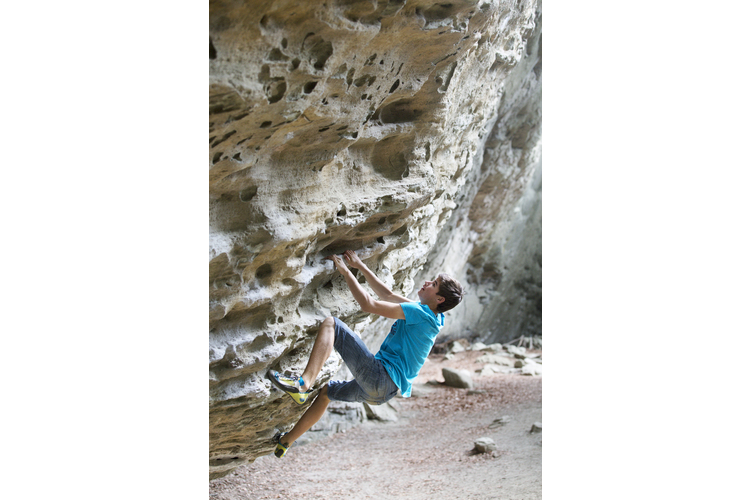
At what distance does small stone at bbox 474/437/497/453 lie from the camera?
22.6 feet

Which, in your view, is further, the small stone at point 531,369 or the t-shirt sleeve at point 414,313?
the small stone at point 531,369

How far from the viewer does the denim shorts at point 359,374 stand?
3.33 m

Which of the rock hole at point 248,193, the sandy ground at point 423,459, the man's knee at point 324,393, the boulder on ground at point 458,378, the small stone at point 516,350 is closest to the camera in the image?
the rock hole at point 248,193

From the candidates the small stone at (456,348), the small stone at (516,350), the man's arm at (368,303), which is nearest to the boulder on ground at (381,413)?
the small stone at (456,348)

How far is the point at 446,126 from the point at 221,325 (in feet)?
6.26

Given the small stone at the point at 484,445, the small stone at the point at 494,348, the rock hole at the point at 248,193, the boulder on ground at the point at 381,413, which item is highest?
the rock hole at the point at 248,193

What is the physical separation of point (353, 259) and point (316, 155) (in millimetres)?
753

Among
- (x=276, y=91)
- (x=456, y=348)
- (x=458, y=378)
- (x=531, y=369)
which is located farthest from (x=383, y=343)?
(x=456, y=348)

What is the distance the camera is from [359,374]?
3.40 m

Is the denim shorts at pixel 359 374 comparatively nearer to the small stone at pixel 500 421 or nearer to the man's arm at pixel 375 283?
the man's arm at pixel 375 283

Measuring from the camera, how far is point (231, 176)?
2.76 m

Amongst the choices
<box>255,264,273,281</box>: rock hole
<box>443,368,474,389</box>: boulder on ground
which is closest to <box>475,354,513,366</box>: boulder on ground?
<box>443,368,474,389</box>: boulder on ground

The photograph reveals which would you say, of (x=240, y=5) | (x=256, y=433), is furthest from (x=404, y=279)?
(x=240, y=5)

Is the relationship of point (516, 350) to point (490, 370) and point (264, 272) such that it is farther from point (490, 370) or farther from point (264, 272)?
point (264, 272)
